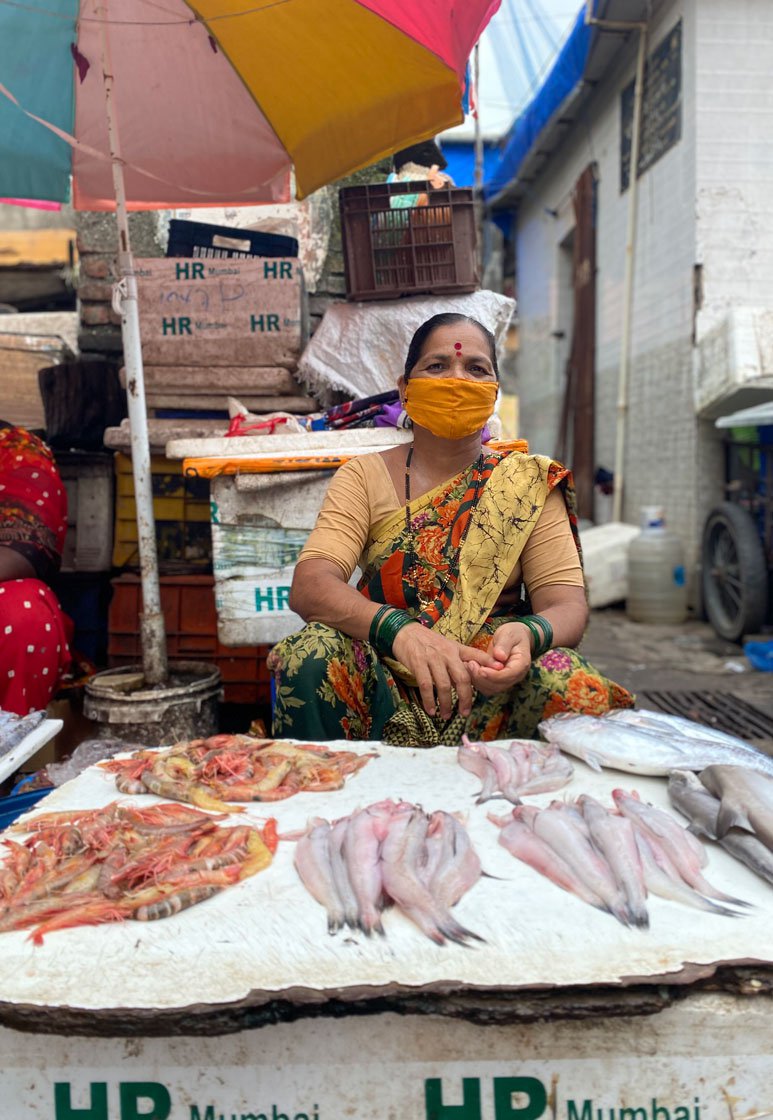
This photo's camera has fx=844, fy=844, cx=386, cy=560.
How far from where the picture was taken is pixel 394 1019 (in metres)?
1.21

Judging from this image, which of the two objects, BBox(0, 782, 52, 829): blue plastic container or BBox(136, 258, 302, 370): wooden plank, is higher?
BBox(136, 258, 302, 370): wooden plank

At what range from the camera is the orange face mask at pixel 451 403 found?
244 cm

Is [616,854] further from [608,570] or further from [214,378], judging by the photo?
[608,570]

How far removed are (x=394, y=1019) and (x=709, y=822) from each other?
690mm

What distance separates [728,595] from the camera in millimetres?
7168

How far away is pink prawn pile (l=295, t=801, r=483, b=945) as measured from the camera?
50.8 inches

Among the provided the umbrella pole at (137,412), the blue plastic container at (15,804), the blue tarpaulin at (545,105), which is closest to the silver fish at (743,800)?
the blue plastic container at (15,804)

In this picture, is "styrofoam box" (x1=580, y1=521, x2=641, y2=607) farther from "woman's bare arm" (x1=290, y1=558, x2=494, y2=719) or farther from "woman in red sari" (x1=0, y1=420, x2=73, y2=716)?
"woman's bare arm" (x1=290, y1=558, x2=494, y2=719)

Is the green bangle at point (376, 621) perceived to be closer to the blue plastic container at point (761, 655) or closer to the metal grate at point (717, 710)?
the metal grate at point (717, 710)

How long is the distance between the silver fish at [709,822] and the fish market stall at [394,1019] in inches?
6.0

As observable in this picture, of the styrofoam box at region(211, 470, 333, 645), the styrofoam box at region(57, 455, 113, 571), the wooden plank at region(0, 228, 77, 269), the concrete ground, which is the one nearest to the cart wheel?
the concrete ground

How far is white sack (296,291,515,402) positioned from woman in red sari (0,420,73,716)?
125 cm

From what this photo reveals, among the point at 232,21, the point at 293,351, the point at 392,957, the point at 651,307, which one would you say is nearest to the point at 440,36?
the point at 232,21

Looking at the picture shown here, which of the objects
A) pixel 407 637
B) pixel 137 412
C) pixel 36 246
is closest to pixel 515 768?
pixel 407 637
